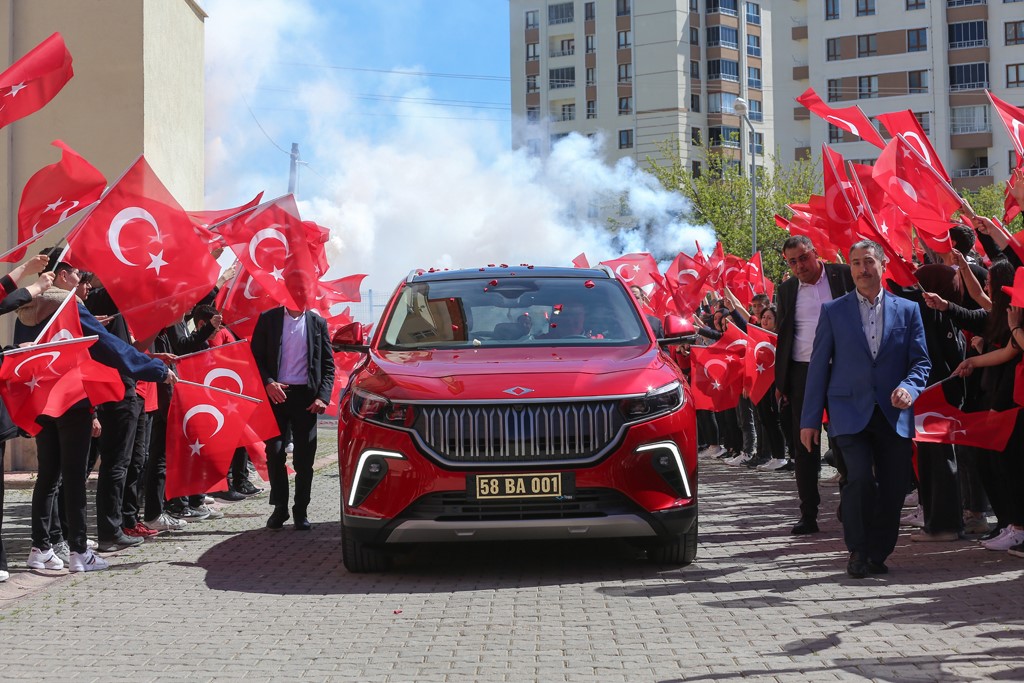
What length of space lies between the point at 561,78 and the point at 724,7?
1208cm

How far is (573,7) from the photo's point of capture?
97.4 m

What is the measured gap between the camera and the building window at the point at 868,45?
81.9 meters

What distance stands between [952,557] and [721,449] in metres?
10.3

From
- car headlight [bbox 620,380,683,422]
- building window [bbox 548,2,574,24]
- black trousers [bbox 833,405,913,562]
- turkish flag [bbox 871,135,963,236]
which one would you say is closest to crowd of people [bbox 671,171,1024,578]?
black trousers [bbox 833,405,913,562]

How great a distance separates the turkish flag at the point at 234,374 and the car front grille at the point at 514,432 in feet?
9.05

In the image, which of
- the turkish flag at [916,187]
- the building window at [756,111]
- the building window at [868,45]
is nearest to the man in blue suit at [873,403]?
the turkish flag at [916,187]

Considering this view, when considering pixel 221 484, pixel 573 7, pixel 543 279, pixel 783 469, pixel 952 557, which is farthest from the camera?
pixel 573 7

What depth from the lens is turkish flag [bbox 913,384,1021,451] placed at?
28.8ft

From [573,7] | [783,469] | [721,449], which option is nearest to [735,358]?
[783,469]

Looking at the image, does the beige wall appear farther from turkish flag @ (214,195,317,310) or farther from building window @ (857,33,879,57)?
building window @ (857,33,879,57)

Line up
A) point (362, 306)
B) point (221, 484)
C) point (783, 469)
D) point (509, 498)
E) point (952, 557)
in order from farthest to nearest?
point (362, 306)
point (783, 469)
point (221, 484)
point (952, 557)
point (509, 498)

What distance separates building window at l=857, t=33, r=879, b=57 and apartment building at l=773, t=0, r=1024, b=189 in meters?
0.06

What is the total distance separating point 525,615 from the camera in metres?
7.04

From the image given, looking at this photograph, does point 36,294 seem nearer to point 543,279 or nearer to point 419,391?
point 419,391
